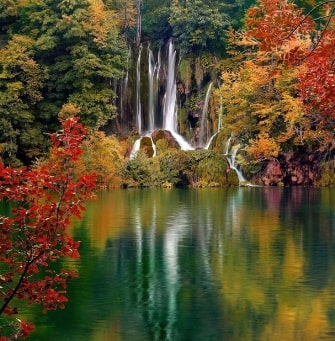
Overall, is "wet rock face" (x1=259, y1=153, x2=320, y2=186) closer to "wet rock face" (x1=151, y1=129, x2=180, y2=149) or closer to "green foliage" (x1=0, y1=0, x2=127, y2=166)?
"wet rock face" (x1=151, y1=129, x2=180, y2=149)

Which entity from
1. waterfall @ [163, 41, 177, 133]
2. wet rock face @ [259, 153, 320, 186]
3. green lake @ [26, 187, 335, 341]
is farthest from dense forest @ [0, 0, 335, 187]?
green lake @ [26, 187, 335, 341]

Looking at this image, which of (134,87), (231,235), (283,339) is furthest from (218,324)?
(134,87)

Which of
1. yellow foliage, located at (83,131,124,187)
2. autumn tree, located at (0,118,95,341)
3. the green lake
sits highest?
yellow foliage, located at (83,131,124,187)

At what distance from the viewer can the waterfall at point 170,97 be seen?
49.2 metres

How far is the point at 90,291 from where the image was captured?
13.5m

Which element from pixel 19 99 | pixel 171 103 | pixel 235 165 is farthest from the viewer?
pixel 171 103

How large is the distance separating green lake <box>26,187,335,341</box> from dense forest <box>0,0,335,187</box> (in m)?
15.8

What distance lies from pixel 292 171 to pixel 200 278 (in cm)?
2988

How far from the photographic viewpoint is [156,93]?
49938mm

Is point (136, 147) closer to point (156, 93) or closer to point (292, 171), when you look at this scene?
point (156, 93)

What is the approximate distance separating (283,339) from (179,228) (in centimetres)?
1280

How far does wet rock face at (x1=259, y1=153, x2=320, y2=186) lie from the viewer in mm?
43547

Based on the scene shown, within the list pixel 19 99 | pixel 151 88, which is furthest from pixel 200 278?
pixel 151 88

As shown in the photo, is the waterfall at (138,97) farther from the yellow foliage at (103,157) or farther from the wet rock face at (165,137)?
the yellow foliage at (103,157)
